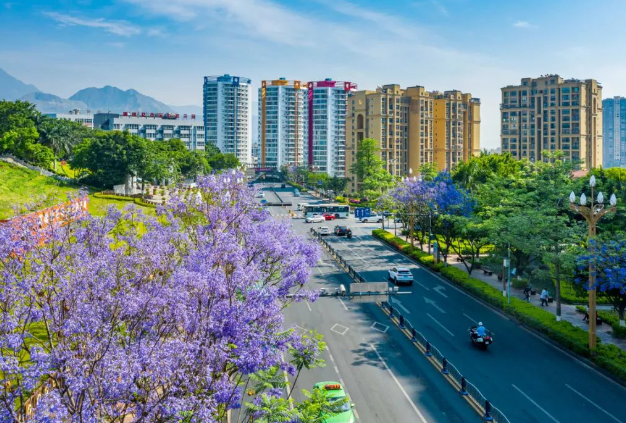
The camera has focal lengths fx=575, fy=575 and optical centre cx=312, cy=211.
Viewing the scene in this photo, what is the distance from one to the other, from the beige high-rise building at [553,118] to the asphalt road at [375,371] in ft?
378

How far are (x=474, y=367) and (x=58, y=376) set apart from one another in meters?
22.4

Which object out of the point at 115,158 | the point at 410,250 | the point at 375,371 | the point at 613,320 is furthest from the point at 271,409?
the point at 115,158

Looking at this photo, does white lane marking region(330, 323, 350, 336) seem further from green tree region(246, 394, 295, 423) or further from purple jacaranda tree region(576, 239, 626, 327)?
green tree region(246, 394, 295, 423)

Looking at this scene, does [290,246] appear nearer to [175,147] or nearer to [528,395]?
[528,395]

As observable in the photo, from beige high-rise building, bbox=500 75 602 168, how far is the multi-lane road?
366ft

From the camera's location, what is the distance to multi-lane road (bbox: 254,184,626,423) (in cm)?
2583

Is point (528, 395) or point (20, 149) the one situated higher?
point (20, 149)

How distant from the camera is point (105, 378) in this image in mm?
13883

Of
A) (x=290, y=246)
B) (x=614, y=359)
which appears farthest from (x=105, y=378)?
(x=614, y=359)

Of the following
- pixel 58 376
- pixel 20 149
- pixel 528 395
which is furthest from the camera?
pixel 20 149

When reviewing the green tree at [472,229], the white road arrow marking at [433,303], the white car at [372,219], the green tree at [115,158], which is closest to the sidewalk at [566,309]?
the green tree at [472,229]

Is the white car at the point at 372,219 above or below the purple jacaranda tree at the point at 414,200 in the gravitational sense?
below

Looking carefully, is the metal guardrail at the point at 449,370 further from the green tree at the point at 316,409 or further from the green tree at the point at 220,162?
the green tree at the point at 220,162

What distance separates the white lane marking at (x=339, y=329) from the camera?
37.2 m
